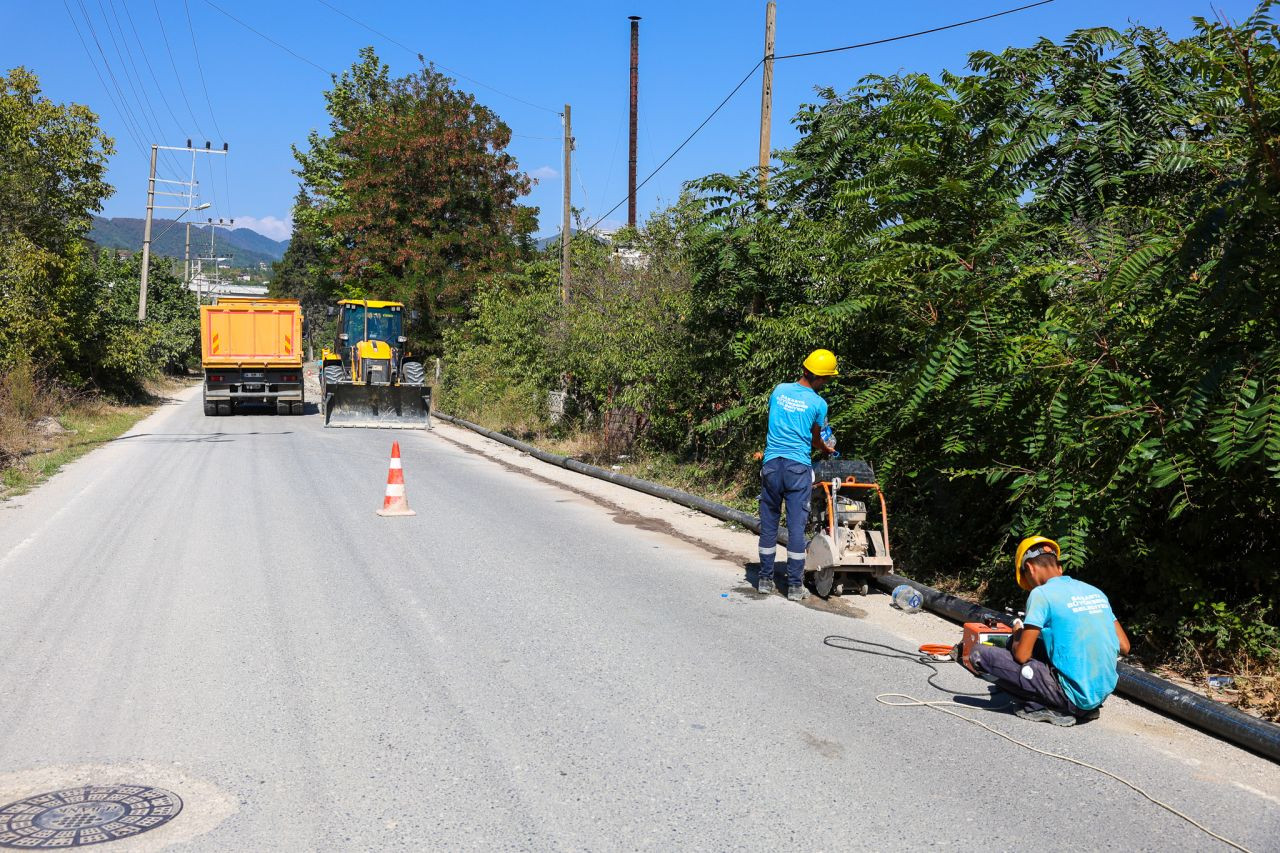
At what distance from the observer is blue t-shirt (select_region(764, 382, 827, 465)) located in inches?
333

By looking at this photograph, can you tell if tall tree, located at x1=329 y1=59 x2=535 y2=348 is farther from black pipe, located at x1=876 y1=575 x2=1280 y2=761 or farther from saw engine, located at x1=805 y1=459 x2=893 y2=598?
black pipe, located at x1=876 y1=575 x2=1280 y2=761

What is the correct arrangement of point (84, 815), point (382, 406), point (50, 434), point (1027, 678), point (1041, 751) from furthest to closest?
1. point (382, 406)
2. point (50, 434)
3. point (1027, 678)
4. point (1041, 751)
5. point (84, 815)

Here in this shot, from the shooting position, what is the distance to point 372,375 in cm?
2948

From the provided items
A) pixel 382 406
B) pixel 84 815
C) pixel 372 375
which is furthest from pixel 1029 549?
pixel 372 375

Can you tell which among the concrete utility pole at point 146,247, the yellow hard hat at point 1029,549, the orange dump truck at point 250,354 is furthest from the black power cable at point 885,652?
the concrete utility pole at point 146,247

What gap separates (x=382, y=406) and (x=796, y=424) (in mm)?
20483

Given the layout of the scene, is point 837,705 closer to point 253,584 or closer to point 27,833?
point 27,833

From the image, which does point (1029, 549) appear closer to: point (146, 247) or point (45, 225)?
point (45, 225)

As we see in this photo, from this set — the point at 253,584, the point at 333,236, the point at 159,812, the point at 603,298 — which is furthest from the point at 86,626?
the point at 333,236

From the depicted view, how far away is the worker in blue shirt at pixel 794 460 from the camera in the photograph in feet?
27.7

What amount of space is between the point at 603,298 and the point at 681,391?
5.99 meters

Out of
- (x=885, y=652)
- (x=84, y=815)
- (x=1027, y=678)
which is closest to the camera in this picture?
(x=84, y=815)

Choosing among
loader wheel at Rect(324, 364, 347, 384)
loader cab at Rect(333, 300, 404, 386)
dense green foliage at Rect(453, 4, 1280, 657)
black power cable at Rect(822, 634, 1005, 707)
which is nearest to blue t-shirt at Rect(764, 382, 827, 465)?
dense green foliage at Rect(453, 4, 1280, 657)

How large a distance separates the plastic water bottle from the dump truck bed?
2552cm
